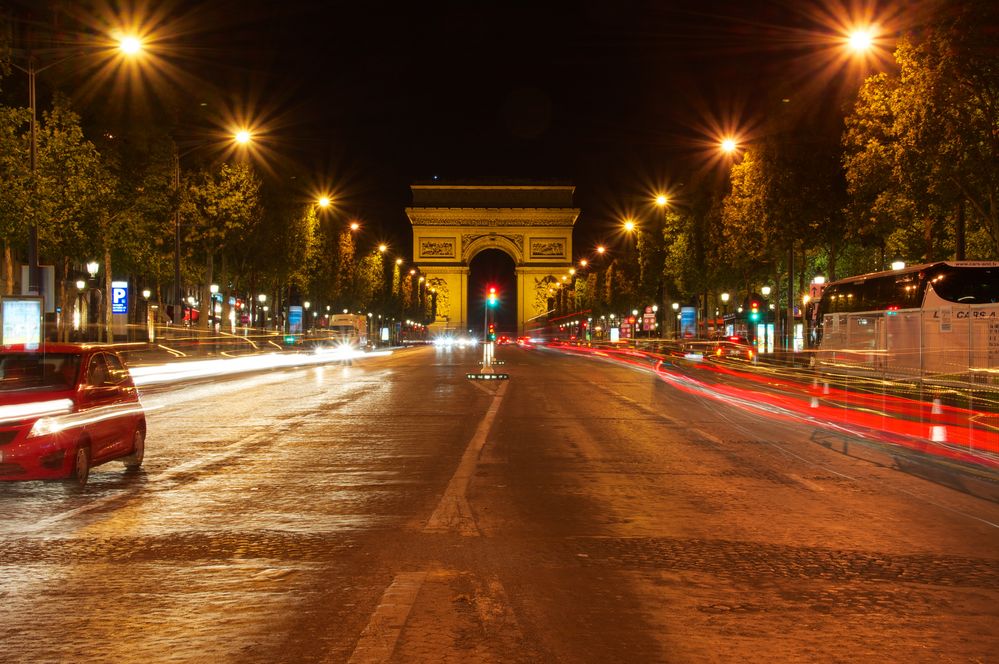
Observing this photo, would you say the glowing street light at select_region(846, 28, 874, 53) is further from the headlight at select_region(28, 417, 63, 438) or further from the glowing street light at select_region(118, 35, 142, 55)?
the headlight at select_region(28, 417, 63, 438)

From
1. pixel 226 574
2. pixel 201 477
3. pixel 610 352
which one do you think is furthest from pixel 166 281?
pixel 226 574

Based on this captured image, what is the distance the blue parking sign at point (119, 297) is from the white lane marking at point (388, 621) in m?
35.7

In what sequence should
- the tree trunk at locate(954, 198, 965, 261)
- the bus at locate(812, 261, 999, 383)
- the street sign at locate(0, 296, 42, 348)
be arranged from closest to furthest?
the bus at locate(812, 261, 999, 383)
the street sign at locate(0, 296, 42, 348)
the tree trunk at locate(954, 198, 965, 261)

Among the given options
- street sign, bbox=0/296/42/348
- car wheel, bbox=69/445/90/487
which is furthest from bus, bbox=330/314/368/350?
car wheel, bbox=69/445/90/487

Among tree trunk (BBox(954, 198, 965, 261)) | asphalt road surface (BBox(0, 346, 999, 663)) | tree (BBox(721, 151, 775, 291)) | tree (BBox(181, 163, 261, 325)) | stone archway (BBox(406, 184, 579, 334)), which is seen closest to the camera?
asphalt road surface (BBox(0, 346, 999, 663))

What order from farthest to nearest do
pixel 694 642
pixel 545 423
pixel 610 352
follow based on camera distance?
1. pixel 610 352
2. pixel 545 423
3. pixel 694 642

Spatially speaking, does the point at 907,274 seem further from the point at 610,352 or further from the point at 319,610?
the point at 610,352

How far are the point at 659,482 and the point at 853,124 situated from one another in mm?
20141

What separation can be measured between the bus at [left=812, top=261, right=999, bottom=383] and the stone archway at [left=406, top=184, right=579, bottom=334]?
294 feet

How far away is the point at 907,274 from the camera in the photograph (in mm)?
30000

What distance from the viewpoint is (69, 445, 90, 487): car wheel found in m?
10.2

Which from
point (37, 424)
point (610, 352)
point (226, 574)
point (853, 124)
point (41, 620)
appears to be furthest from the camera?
point (610, 352)

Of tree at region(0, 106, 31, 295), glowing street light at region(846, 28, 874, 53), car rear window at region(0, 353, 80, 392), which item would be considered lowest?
car rear window at region(0, 353, 80, 392)

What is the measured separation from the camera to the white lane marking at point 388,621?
16.6 feet
